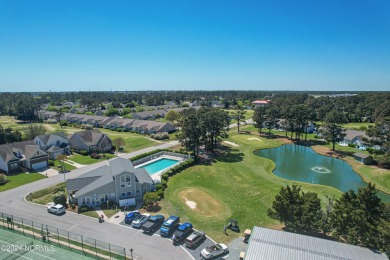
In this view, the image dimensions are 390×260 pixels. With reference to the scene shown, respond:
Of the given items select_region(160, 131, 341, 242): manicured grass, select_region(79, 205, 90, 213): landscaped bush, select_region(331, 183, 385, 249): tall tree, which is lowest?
select_region(160, 131, 341, 242): manicured grass

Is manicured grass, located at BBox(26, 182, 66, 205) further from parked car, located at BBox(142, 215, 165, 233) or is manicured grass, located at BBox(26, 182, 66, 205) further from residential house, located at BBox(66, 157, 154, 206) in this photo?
parked car, located at BBox(142, 215, 165, 233)

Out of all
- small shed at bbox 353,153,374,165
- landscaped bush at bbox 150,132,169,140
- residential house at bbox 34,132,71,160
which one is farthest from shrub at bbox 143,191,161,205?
small shed at bbox 353,153,374,165

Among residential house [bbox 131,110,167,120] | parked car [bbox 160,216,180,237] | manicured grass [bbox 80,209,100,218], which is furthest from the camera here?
residential house [bbox 131,110,167,120]

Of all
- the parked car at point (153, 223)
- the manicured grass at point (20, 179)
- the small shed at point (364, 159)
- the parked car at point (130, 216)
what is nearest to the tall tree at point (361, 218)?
the parked car at point (153, 223)

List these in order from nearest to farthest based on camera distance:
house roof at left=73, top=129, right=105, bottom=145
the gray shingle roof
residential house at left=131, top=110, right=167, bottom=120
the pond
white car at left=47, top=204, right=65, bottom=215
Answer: white car at left=47, top=204, right=65, bottom=215, the gray shingle roof, the pond, house roof at left=73, top=129, right=105, bottom=145, residential house at left=131, top=110, right=167, bottom=120

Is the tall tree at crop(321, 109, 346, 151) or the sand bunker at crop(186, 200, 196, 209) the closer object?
the sand bunker at crop(186, 200, 196, 209)

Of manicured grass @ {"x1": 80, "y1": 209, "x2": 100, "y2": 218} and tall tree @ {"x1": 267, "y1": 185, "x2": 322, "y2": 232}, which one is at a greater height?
tall tree @ {"x1": 267, "y1": 185, "x2": 322, "y2": 232}

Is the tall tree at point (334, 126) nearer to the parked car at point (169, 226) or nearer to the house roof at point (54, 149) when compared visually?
the parked car at point (169, 226)
